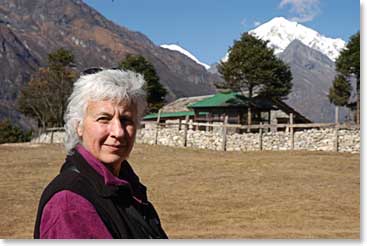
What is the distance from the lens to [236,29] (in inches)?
109

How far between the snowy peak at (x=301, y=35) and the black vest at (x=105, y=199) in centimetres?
206

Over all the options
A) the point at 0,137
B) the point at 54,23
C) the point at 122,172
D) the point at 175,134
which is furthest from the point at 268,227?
the point at 0,137

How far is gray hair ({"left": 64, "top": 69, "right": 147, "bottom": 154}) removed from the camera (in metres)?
0.97

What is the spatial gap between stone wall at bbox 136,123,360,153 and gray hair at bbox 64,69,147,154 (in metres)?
2.98

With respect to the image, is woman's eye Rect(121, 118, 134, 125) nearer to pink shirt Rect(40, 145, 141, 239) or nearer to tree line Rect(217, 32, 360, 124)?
pink shirt Rect(40, 145, 141, 239)

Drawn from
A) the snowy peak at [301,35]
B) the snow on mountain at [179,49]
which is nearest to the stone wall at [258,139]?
the snowy peak at [301,35]

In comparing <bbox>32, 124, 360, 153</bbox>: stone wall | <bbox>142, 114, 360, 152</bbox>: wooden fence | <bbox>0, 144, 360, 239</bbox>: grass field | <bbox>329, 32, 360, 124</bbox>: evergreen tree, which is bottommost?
<bbox>0, 144, 360, 239</bbox>: grass field

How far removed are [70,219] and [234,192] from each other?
338 centimetres

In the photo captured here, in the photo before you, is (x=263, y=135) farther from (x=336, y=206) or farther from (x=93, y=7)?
(x=93, y=7)

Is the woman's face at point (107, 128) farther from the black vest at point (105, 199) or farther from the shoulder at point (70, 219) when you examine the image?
the shoulder at point (70, 219)

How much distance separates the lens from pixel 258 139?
6.39 meters

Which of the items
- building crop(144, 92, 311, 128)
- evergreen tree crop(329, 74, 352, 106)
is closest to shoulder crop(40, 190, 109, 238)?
evergreen tree crop(329, 74, 352, 106)

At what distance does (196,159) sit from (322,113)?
6.05 feet

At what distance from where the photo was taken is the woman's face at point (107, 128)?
984 mm
